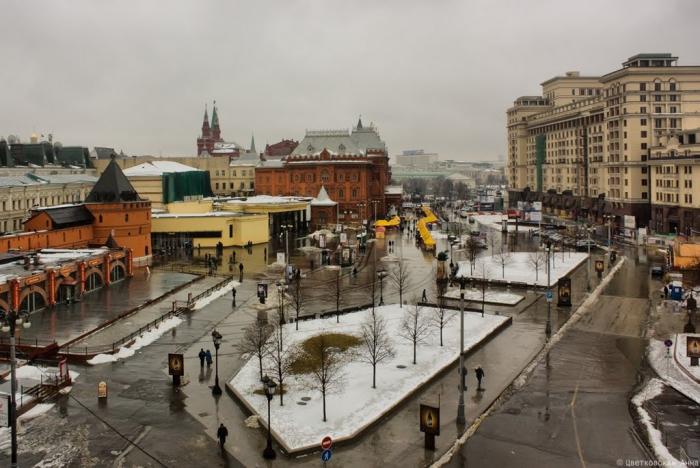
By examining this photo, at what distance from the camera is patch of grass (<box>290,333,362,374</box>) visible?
100.0 ft

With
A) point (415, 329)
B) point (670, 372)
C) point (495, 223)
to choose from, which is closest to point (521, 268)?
point (670, 372)

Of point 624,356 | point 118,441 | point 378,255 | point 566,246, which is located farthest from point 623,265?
point 118,441

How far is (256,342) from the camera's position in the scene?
31.0 metres

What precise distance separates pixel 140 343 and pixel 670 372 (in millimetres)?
27780

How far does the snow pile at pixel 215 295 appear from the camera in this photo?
45737 millimetres

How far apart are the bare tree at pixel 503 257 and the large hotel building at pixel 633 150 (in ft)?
80.1

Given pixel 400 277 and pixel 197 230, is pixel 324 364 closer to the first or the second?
pixel 400 277

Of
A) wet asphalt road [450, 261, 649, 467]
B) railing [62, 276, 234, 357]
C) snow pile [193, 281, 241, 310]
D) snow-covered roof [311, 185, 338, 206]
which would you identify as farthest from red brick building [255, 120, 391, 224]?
wet asphalt road [450, 261, 649, 467]

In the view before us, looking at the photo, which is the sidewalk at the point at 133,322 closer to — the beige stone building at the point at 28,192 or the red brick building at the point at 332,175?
the beige stone building at the point at 28,192

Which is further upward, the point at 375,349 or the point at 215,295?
the point at 215,295

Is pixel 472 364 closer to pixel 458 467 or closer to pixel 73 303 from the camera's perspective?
pixel 458 467

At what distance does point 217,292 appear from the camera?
165 ft

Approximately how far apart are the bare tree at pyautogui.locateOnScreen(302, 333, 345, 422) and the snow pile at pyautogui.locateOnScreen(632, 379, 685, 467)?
1189cm

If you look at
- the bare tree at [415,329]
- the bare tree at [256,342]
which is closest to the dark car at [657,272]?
the bare tree at [415,329]
